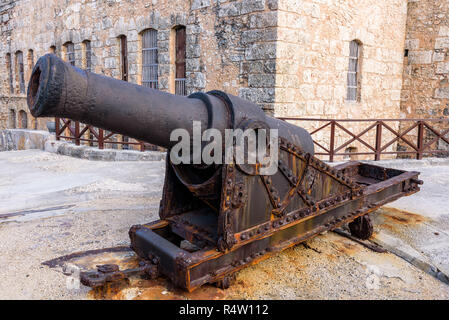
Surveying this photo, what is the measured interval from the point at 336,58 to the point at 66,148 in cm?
666

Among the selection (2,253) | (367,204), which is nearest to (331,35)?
→ (367,204)

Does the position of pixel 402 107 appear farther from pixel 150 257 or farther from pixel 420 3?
pixel 150 257

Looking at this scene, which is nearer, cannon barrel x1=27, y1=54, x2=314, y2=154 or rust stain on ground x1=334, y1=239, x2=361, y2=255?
cannon barrel x1=27, y1=54, x2=314, y2=154

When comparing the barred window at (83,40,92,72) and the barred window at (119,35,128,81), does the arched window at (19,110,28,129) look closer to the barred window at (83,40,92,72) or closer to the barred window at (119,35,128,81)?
the barred window at (83,40,92,72)

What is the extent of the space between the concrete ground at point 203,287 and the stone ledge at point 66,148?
2.14m

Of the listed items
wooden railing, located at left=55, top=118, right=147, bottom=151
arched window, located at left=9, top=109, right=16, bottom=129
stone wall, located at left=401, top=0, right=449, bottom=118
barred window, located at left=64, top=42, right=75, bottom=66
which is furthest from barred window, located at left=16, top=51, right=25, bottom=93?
stone wall, located at left=401, top=0, right=449, bottom=118

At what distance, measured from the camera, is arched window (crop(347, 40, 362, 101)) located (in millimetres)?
8570

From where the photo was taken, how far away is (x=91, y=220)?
4.02 metres

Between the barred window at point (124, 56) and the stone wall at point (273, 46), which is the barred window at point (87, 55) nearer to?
the stone wall at point (273, 46)

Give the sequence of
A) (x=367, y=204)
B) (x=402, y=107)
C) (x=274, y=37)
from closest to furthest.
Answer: (x=367, y=204) < (x=274, y=37) < (x=402, y=107)

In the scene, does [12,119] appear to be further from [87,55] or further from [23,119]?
[87,55]

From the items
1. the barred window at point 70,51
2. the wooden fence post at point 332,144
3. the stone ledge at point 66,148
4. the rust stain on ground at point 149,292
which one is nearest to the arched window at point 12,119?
the stone ledge at point 66,148

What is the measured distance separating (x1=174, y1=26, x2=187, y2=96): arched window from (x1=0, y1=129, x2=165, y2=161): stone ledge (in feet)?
6.16

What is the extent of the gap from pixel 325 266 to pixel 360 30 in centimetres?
690
